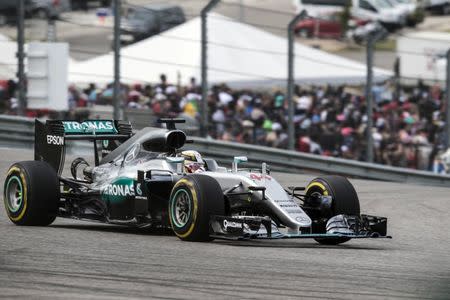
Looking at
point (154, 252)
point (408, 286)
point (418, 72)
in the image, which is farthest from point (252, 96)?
point (408, 286)

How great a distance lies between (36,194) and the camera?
11.6 metres

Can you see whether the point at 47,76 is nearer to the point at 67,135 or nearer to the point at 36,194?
the point at 67,135

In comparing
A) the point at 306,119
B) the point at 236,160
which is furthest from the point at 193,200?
the point at 306,119

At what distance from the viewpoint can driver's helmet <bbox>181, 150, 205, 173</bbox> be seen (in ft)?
37.9

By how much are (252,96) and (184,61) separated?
1289 mm

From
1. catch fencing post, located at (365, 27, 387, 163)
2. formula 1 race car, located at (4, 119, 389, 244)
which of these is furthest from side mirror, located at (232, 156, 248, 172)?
catch fencing post, located at (365, 27, 387, 163)

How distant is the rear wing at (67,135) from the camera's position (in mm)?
12422

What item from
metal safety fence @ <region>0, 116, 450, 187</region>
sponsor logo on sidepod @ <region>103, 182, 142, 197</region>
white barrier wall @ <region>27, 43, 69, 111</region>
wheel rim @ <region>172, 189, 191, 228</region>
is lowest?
wheel rim @ <region>172, 189, 191, 228</region>

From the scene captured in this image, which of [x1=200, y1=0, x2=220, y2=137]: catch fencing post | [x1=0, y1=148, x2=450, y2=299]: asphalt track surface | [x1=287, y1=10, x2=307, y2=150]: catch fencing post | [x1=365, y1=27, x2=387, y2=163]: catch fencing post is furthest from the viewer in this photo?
[x1=365, y1=27, x2=387, y2=163]: catch fencing post

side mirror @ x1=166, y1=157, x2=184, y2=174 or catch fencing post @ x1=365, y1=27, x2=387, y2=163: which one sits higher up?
catch fencing post @ x1=365, y1=27, x2=387, y2=163

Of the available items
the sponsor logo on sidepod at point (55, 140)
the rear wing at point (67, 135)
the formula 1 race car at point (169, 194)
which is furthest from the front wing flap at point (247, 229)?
the sponsor logo on sidepod at point (55, 140)

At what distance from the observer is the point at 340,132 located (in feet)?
66.7

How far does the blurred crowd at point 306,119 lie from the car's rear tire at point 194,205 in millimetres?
8247

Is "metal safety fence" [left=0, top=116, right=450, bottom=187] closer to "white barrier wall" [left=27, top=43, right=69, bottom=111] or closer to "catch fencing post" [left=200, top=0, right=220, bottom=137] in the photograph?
Answer: "white barrier wall" [left=27, top=43, right=69, bottom=111]
